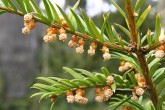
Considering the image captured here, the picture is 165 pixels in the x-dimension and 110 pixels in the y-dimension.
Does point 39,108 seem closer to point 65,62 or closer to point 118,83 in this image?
point 65,62

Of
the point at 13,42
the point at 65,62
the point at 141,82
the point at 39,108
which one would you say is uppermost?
the point at 13,42

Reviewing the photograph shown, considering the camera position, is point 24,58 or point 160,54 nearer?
point 160,54

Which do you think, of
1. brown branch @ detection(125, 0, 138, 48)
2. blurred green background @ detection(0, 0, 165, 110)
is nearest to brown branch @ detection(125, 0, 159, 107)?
brown branch @ detection(125, 0, 138, 48)

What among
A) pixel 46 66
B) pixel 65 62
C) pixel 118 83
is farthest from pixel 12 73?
pixel 118 83

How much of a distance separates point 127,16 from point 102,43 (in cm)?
4

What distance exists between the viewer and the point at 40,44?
650 centimetres

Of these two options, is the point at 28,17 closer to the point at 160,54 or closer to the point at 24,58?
the point at 160,54

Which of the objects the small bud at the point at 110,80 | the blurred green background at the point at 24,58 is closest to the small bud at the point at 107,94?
the small bud at the point at 110,80

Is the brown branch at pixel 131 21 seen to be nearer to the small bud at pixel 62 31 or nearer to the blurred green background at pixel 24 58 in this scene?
the small bud at pixel 62 31

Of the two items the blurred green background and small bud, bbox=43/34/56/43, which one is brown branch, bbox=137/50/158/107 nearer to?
small bud, bbox=43/34/56/43

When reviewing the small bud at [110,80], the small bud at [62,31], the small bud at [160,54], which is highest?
the small bud at [62,31]

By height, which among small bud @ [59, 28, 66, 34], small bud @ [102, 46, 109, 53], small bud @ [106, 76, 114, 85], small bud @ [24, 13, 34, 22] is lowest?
small bud @ [106, 76, 114, 85]

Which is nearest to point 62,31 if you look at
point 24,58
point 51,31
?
point 51,31

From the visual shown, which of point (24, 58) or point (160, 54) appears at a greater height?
point (24, 58)
